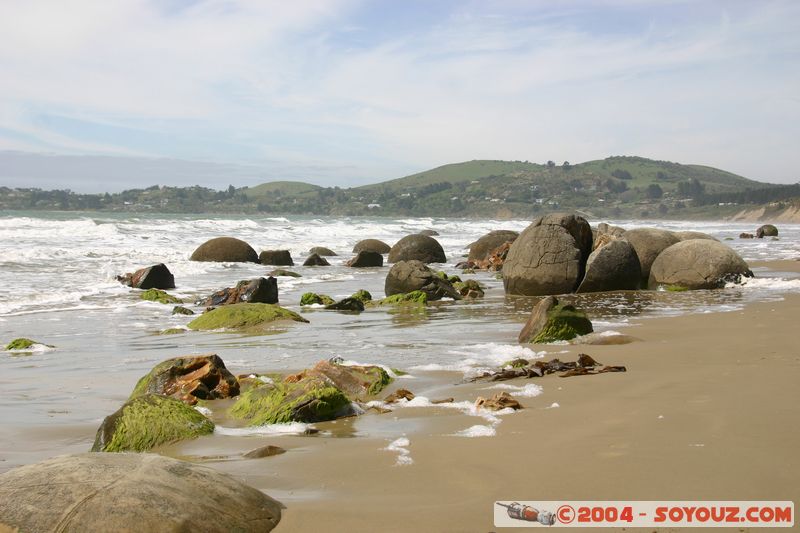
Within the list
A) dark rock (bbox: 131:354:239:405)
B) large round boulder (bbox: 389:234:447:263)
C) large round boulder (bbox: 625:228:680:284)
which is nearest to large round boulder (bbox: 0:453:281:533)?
dark rock (bbox: 131:354:239:405)

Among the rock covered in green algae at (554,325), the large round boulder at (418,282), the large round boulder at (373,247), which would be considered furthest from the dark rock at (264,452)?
the large round boulder at (373,247)

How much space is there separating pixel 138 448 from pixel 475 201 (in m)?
132

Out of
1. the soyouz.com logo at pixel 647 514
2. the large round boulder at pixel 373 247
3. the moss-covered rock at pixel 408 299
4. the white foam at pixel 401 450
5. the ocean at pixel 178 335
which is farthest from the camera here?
the large round boulder at pixel 373 247

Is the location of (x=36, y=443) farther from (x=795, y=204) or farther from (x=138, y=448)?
(x=795, y=204)

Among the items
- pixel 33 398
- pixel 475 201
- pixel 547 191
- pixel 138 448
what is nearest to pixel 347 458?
pixel 138 448

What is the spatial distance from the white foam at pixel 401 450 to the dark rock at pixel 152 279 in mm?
14349

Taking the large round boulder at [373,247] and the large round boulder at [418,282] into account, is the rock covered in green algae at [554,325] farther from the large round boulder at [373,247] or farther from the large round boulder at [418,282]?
the large round boulder at [373,247]

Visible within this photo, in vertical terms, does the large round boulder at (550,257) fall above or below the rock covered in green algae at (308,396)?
above

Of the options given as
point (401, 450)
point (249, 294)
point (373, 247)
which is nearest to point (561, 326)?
point (401, 450)

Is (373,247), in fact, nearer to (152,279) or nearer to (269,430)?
(152,279)

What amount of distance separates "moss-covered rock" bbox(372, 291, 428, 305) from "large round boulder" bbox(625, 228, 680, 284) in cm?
573

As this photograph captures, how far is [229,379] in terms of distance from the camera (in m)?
6.91

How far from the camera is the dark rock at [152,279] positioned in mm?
17938

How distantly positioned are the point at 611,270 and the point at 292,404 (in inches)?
420
